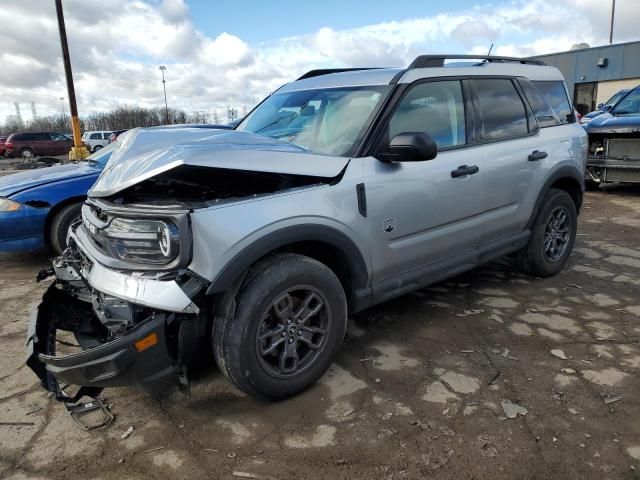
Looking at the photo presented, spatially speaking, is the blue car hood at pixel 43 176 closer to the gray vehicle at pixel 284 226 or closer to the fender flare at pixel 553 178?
the gray vehicle at pixel 284 226

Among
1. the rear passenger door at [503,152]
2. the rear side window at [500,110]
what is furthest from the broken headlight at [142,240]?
the rear side window at [500,110]

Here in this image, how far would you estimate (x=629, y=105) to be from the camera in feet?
30.4

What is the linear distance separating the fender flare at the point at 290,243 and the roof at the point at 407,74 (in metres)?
1.16

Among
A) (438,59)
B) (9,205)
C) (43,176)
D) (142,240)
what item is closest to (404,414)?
(142,240)

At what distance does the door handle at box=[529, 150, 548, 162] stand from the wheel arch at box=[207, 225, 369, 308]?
6.49 feet

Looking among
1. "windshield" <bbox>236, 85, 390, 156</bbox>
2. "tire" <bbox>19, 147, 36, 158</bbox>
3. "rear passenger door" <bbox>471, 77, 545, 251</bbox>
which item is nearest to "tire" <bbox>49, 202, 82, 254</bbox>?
"windshield" <bbox>236, 85, 390, 156</bbox>

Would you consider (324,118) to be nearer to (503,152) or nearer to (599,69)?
(503,152)

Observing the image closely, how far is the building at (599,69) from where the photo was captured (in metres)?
24.0

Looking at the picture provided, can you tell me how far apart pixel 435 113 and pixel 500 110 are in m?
0.80

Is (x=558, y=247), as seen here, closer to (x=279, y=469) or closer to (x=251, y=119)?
(x=251, y=119)

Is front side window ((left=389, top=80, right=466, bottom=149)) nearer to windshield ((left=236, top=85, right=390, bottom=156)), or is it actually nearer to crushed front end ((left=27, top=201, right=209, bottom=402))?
windshield ((left=236, top=85, right=390, bottom=156))

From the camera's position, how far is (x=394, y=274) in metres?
3.25

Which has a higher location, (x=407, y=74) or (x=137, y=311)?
(x=407, y=74)

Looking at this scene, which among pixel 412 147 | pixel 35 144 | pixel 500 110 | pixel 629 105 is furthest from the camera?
pixel 35 144
